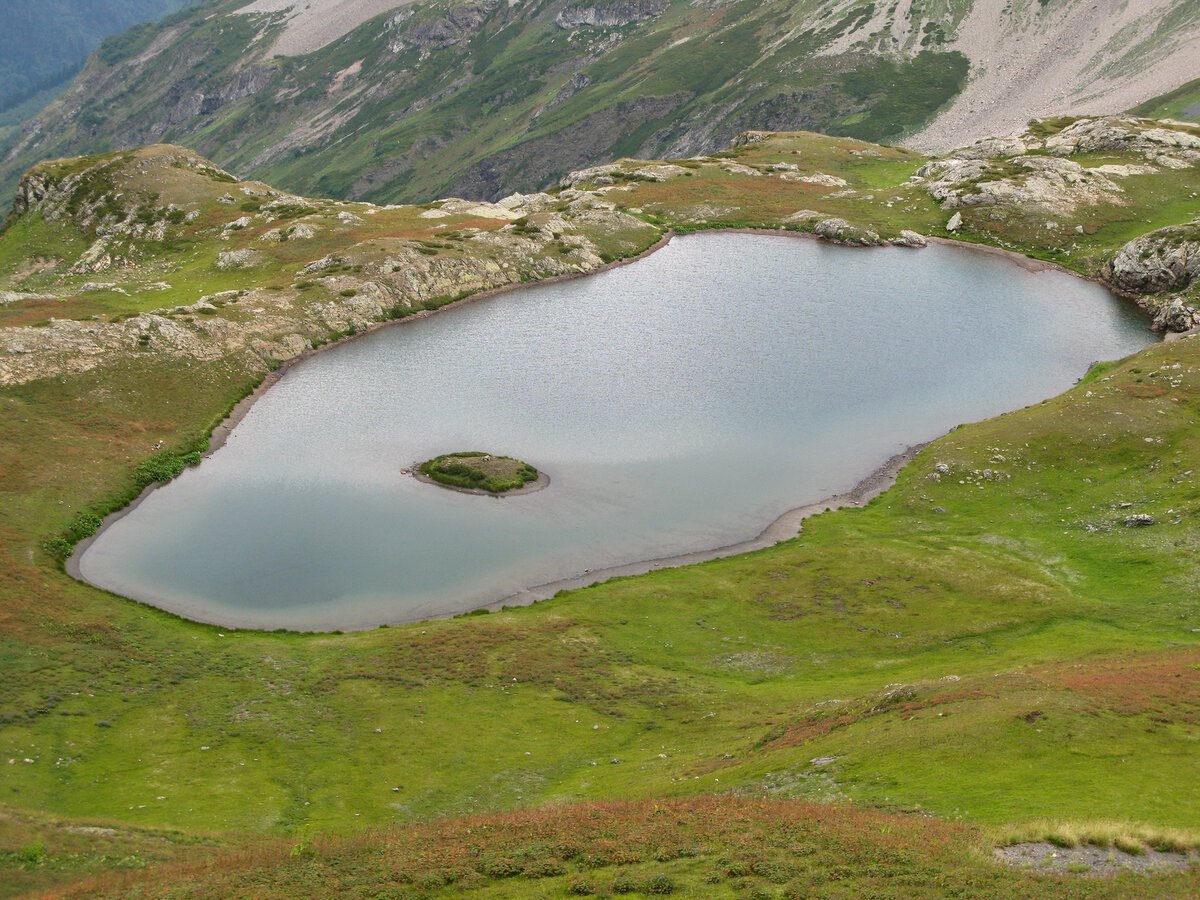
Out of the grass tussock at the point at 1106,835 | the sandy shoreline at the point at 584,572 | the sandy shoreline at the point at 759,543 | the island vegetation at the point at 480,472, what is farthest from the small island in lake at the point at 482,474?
the grass tussock at the point at 1106,835

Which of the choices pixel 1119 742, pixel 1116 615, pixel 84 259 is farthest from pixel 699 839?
pixel 84 259

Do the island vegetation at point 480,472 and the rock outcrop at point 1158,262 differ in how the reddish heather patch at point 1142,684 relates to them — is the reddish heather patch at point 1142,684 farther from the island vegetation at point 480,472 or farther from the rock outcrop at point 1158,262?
the rock outcrop at point 1158,262

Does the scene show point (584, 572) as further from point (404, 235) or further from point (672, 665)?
point (404, 235)

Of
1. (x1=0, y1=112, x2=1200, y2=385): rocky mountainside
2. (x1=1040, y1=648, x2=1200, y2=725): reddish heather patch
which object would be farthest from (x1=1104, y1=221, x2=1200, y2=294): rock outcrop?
(x1=1040, y1=648, x2=1200, y2=725): reddish heather patch

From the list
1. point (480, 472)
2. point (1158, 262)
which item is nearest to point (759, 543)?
point (480, 472)

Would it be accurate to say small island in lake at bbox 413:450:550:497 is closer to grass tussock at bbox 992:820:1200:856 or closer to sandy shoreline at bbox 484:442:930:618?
sandy shoreline at bbox 484:442:930:618

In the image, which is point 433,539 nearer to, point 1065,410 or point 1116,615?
point 1116,615
